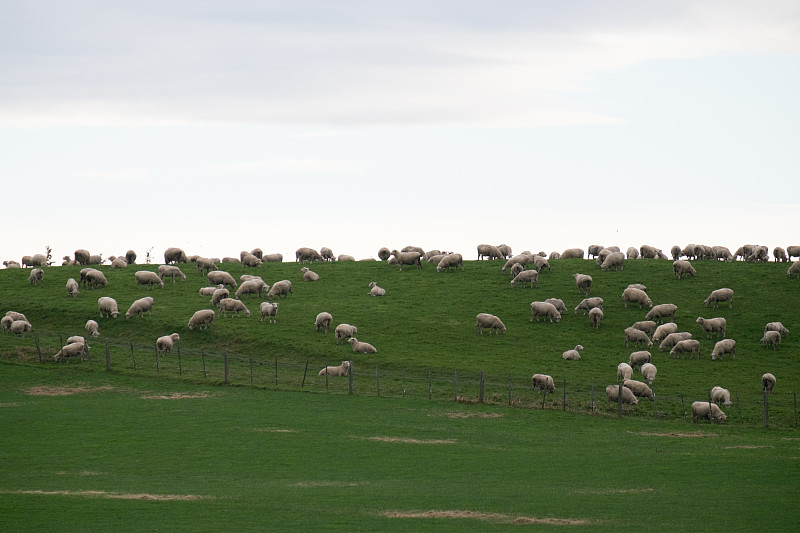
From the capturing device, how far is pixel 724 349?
2057 inches

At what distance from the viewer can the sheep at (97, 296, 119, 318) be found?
61.0m

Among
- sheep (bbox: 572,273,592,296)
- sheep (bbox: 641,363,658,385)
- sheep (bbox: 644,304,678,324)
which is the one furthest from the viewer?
sheep (bbox: 572,273,592,296)

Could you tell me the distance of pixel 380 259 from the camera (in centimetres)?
8606

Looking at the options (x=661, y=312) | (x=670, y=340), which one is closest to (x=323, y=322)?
(x=670, y=340)

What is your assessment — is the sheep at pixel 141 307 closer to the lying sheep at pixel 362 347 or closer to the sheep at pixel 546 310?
the lying sheep at pixel 362 347

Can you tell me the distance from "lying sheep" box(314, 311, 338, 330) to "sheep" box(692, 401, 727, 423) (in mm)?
25168

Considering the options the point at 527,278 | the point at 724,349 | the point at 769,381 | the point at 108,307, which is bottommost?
the point at 769,381

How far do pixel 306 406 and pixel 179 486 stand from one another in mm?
15746

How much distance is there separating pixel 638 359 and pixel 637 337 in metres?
4.85

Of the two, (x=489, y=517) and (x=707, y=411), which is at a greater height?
(x=707, y=411)

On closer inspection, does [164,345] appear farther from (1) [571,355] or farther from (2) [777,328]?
(2) [777,328]

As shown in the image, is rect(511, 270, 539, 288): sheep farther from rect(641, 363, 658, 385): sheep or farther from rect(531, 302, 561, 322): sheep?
rect(641, 363, 658, 385): sheep

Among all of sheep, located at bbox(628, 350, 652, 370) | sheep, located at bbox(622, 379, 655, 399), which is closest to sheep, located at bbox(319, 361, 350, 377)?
sheep, located at bbox(622, 379, 655, 399)

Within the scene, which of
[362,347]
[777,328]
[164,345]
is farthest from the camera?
[777,328]
